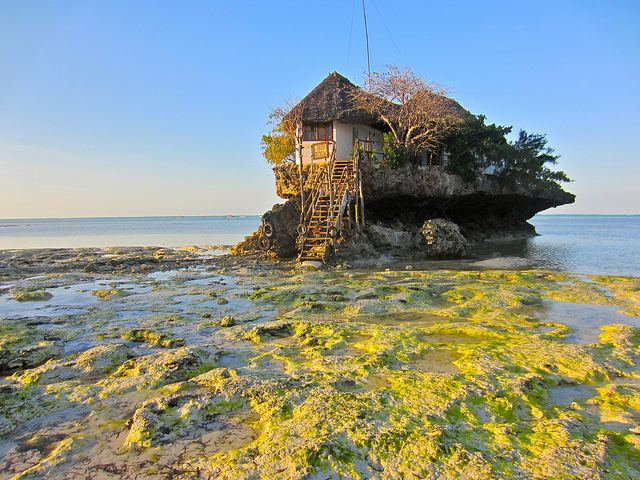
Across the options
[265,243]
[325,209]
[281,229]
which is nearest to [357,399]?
[325,209]

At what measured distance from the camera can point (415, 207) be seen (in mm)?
22719

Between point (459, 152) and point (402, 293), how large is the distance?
614 inches

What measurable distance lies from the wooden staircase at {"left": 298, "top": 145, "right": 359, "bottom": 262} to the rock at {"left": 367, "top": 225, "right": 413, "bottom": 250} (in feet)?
5.28

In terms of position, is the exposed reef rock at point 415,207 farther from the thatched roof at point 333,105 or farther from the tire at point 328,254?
the thatched roof at point 333,105

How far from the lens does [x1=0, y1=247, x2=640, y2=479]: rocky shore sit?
9.45ft

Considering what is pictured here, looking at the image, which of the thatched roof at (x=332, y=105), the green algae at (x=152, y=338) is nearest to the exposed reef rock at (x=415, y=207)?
the thatched roof at (x=332, y=105)

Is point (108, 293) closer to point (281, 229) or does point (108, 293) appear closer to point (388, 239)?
point (281, 229)

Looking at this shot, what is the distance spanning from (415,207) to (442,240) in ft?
19.3

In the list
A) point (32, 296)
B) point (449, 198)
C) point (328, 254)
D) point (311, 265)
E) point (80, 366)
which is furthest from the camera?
point (449, 198)

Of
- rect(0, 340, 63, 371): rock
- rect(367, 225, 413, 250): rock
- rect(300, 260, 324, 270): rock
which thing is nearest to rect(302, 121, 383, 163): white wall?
rect(367, 225, 413, 250): rock

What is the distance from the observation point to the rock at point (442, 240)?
673 inches

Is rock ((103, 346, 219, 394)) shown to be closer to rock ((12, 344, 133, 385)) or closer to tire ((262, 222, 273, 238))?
rock ((12, 344, 133, 385))

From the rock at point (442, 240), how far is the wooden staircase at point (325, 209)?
3.80m

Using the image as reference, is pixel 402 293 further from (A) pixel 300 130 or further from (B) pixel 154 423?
(A) pixel 300 130
